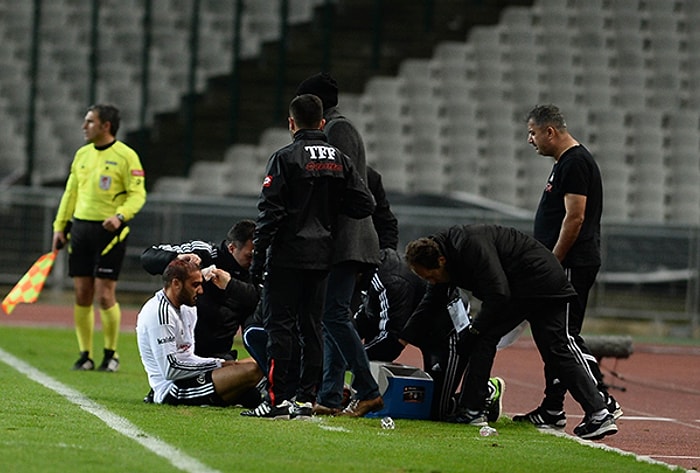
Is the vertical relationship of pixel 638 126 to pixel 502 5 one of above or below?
below

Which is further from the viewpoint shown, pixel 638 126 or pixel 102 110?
pixel 638 126

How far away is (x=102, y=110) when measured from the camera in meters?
13.0

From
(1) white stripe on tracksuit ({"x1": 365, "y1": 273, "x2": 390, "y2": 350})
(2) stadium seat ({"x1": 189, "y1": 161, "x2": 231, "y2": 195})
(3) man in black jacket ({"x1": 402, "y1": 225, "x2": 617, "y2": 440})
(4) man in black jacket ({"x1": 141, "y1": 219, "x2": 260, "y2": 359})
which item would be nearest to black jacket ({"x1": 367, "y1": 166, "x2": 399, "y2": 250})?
(1) white stripe on tracksuit ({"x1": 365, "y1": 273, "x2": 390, "y2": 350})

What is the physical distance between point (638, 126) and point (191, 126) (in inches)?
298

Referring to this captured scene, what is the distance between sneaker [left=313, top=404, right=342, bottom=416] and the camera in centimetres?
962

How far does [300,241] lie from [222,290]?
4.88ft

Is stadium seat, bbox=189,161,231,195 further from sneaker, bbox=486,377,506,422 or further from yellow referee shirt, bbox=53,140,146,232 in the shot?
sneaker, bbox=486,377,506,422

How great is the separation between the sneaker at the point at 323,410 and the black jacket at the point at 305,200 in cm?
97

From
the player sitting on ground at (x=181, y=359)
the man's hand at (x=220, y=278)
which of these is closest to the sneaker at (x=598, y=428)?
the player sitting on ground at (x=181, y=359)

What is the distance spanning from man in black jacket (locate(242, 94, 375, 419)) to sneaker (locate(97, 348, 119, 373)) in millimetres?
3776

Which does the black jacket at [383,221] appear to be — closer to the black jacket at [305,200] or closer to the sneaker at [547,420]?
the black jacket at [305,200]

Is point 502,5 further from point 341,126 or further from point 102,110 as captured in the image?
point 341,126

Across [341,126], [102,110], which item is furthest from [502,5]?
[341,126]

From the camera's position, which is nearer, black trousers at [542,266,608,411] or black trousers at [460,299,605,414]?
black trousers at [460,299,605,414]
